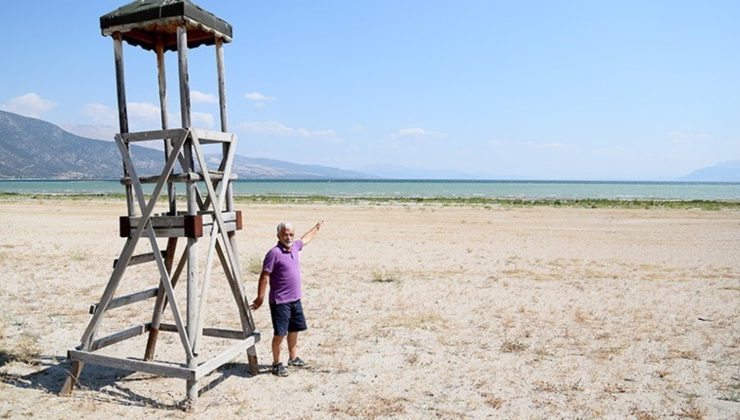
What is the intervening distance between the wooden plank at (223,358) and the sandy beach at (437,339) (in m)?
0.34

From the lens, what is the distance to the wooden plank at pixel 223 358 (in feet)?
17.1

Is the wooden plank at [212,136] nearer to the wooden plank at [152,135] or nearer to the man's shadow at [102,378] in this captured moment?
the wooden plank at [152,135]

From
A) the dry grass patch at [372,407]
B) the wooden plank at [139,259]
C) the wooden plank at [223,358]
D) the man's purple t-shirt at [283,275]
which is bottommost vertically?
the dry grass patch at [372,407]

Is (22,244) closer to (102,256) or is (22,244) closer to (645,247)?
(102,256)

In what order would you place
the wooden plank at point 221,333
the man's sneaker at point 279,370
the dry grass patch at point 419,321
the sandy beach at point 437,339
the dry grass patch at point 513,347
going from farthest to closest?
the dry grass patch at point 419,321, the dry grass patch at point 513,347, the wooden plank at point 221,333, the man's sneaker at point 279,370, the sandy beach at point 437,339

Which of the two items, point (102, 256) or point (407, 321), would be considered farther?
point (102, 256)

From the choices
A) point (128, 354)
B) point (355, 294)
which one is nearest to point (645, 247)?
point (355, 294)

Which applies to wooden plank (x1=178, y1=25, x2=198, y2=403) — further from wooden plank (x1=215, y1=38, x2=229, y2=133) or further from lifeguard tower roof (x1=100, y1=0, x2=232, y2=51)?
wooden plank (x1=215, y1=38, x2=229, y2=133)

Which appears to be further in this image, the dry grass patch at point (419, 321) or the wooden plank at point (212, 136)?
the dry grass patch at point (419, 321)

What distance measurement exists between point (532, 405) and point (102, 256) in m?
13.8

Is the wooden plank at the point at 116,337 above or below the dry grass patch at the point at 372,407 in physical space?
above

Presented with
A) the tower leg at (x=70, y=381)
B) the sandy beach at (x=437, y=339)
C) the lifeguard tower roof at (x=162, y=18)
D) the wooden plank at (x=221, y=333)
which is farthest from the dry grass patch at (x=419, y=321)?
the lifeguard tower roof at (x=162, y=18)

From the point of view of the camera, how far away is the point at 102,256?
50.2ft

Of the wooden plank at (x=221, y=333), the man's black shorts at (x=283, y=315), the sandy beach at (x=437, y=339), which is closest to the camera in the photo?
the sandy beach at (x=437, y=339)
